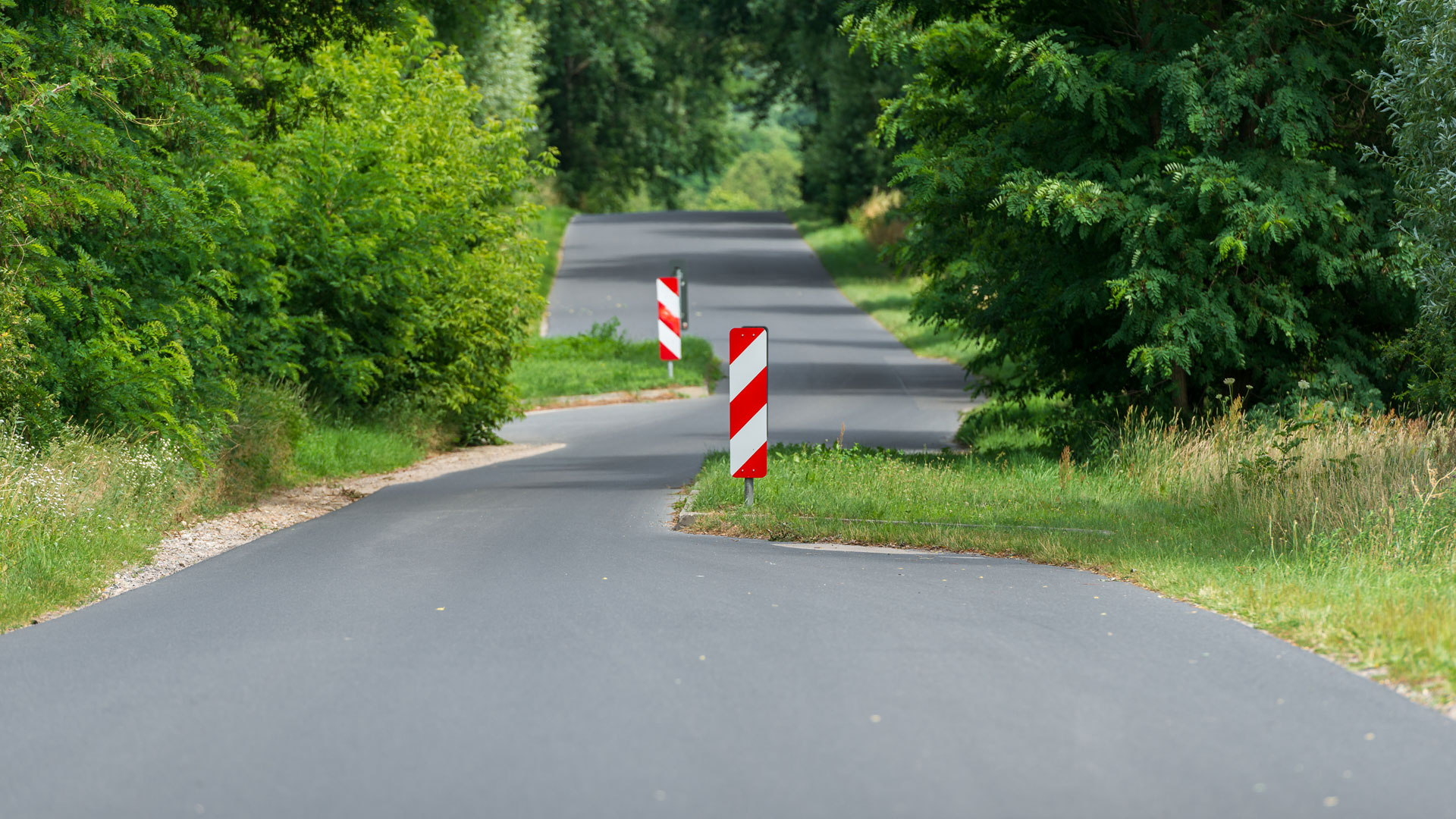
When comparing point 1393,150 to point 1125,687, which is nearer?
point 1125,687

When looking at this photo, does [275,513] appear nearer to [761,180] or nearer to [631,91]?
[631,91]

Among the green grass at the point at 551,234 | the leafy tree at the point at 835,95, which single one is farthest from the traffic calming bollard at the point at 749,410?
the leafy tree at the point at 835,95

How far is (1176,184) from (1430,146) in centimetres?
357

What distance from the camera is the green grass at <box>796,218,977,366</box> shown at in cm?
3900

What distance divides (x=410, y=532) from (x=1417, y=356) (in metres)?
9.77

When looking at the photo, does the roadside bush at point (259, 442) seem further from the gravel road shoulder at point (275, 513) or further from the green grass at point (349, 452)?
Answer: the green grass at point (349, 452)

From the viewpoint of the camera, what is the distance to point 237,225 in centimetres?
1488

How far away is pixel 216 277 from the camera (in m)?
14.3

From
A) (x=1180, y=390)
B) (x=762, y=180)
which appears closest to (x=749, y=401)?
(x=1180, y=390)

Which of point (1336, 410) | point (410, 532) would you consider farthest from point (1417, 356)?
point (410, 532)

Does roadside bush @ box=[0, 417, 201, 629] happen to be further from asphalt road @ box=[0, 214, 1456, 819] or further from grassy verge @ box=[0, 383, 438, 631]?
asphalt road @ box=[0, 214, 1456, 819]

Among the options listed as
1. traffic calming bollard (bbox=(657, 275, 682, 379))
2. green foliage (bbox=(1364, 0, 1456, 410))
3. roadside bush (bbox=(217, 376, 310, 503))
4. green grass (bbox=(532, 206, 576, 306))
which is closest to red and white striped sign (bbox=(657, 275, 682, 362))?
traffic calming bollard (bbox=(657, 275, 682, 379))

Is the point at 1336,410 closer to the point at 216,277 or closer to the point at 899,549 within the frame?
the point at 899,549

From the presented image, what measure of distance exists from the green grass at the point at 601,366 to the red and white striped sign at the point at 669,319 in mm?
562
